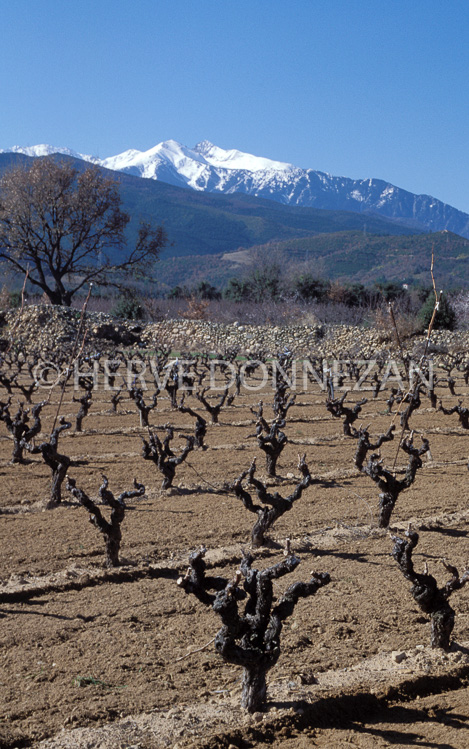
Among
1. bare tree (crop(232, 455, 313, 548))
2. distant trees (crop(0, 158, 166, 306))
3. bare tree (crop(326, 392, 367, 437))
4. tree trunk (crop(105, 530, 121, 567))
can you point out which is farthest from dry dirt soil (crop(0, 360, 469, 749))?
distant trees (crop(0, 158, 166, 306))

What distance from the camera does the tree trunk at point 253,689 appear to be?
175 inches

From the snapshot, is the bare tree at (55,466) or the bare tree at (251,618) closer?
the bare tree at (251,618)

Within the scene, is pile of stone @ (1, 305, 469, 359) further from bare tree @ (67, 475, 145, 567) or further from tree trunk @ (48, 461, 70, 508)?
bare tree @ (67, 475, 145, 567)

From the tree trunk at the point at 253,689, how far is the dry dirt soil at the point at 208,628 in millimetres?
92

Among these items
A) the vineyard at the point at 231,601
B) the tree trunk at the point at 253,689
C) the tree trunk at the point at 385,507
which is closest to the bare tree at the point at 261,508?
the vineyard at the point at 231,601

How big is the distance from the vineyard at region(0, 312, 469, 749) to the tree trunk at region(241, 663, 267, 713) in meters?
0.01

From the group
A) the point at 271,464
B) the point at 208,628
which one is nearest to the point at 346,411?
the point at 271,464

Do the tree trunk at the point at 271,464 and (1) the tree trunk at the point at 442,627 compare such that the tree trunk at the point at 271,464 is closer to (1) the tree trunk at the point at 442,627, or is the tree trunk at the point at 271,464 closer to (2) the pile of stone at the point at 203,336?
(1) the tree trunk at the point at 442,627

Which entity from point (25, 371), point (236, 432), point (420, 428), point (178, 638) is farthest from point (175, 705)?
point (25, 371)

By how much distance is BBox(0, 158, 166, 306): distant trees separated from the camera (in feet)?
137

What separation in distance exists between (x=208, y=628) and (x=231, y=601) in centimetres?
161

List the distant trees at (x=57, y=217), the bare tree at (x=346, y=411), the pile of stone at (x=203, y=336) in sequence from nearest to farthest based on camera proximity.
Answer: the bare tree at (x=346, y=411) < the pile of stone at (x=203, y=336) < the distant trees at (x=57, y=217)

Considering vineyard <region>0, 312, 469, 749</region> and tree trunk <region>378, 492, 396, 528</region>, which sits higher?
tree trunk <region>378, 492, 396, 528</region>

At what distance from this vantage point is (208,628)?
5.69 metres
